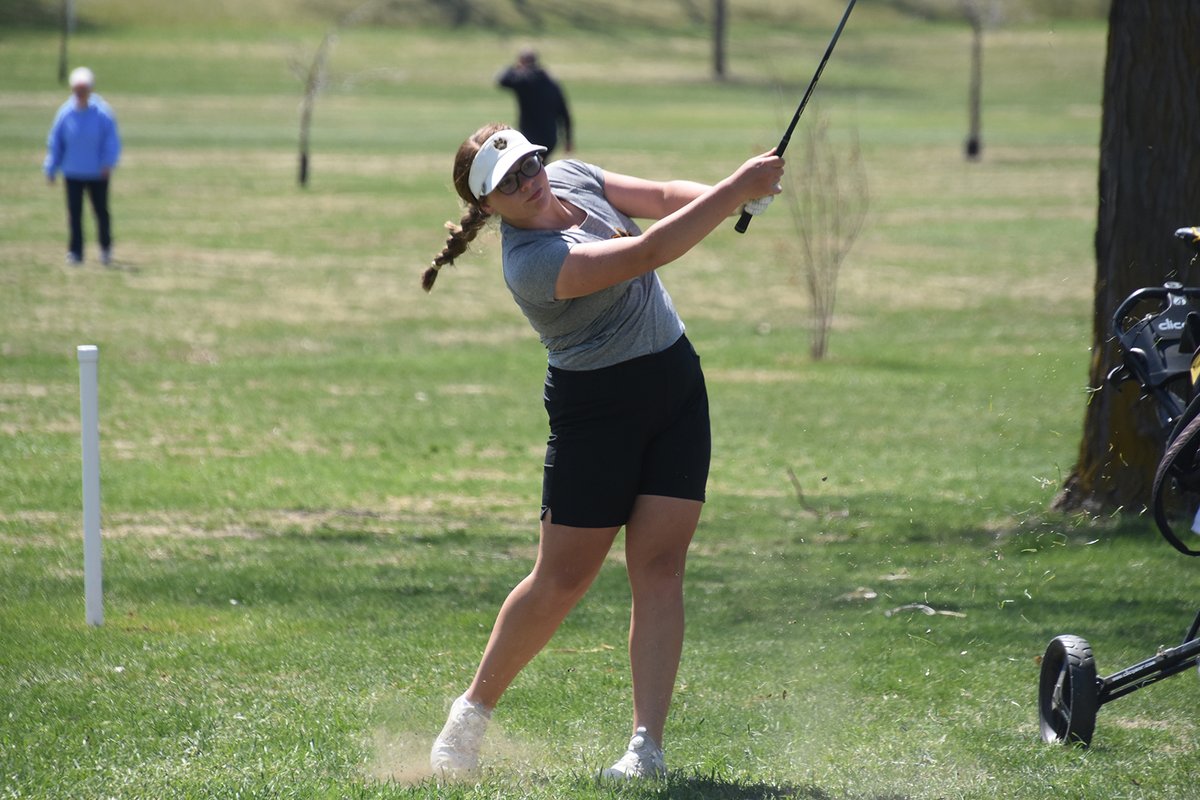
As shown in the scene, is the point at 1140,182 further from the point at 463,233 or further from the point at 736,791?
the point at 736,791

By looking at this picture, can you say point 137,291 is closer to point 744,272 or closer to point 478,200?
point 744,272

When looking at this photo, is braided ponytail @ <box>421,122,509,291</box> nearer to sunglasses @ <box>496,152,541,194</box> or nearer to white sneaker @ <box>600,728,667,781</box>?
sunglasses @ <box>496,152,541,194</box>

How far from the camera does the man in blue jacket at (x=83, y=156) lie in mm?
18266

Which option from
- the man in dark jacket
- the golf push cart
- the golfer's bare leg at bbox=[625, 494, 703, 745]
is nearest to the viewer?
the golf push cart

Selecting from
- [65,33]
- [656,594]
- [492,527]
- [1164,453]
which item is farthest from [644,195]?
[65,33]

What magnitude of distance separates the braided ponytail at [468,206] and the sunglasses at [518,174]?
0.14 metres

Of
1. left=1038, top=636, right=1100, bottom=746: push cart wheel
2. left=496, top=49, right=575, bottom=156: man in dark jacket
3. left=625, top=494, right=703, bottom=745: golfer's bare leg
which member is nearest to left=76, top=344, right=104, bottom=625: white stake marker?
left=625, top=494, right=703, bottom=745: golfer's bare leg

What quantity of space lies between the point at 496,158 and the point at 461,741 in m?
1.67

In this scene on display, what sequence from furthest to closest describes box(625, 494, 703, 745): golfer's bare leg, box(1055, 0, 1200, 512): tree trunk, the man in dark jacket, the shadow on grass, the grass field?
the man in dark jacket → box(1055, 0, 1200, 512): tree trunk → the grass field → box(625, 494, 703, 745): golfer's bare leg → the shadow on grass

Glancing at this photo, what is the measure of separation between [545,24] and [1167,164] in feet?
261

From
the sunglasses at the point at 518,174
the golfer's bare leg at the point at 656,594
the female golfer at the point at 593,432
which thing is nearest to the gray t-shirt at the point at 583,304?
the female golfer at the point at 593,432

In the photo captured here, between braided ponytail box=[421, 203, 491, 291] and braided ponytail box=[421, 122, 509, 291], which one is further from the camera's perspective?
braided ponytail box=[421, 203, 491, 291]

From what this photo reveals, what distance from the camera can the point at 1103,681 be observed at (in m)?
4.66

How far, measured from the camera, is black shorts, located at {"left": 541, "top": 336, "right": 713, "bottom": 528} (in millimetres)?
4359
